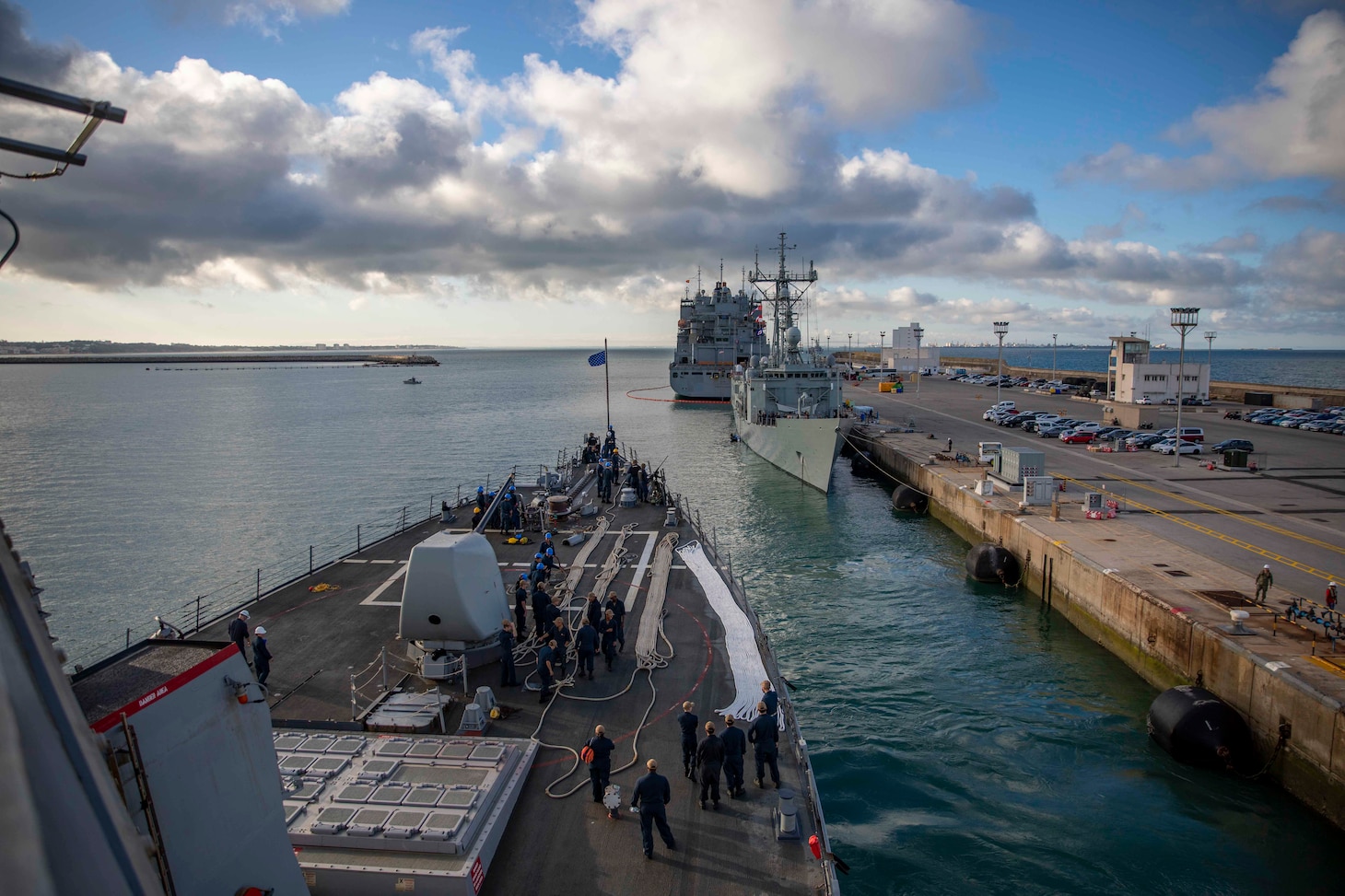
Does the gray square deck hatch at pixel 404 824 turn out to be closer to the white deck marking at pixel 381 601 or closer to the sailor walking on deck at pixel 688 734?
the sailor walking on deck at pixel 688 734

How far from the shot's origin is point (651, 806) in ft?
28.6

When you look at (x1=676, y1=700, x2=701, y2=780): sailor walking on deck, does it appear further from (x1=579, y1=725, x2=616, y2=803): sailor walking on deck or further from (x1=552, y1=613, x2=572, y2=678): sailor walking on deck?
(x1=552, y1=613, x2=572, y2=678): sailor walking on deck

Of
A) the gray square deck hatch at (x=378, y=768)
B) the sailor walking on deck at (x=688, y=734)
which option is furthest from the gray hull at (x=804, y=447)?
the gray square deck hatch at (x=378, y=768)

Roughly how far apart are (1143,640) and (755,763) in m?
13.6

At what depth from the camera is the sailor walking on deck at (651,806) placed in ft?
28.5

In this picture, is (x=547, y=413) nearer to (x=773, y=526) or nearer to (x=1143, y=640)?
(x=773, y=526)

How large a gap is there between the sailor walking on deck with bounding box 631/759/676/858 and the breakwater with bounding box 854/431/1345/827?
12428 mm

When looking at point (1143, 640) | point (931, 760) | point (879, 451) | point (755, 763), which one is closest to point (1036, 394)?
point (879, 451)

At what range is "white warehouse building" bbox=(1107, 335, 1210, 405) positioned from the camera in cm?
6850

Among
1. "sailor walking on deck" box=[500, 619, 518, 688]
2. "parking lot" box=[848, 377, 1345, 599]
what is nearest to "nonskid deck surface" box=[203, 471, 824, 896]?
"sailor walking on deck" box=[500, 619, 518, 688]

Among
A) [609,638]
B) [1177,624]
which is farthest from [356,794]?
[1177,624]

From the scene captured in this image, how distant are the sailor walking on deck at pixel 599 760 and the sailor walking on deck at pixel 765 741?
204 cm

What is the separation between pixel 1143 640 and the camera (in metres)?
18.7

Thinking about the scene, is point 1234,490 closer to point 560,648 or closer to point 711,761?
point 560,648
